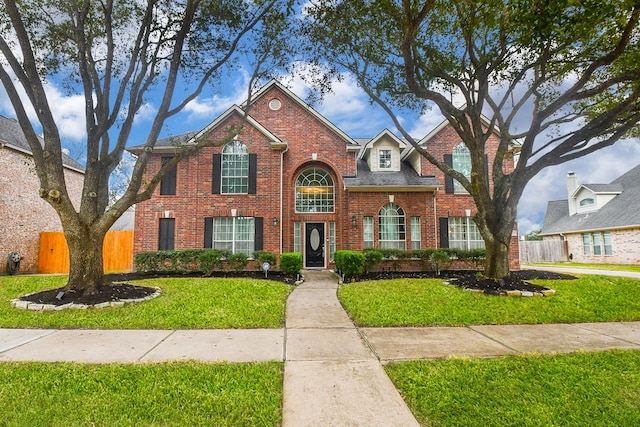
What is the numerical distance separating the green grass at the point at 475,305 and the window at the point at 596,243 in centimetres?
1519

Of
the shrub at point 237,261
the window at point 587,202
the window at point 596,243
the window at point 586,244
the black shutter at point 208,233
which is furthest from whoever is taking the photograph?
the window at point 587,202

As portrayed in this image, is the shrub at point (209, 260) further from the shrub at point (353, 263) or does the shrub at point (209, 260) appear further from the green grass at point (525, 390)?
the green grass at point (525, 390)

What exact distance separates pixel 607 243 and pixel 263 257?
22221 mm

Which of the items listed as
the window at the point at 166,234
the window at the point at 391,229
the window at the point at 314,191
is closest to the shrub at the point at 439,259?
the window at the point at 391,229

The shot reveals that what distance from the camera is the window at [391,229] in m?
14.4

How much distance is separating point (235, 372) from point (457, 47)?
34.6 ft

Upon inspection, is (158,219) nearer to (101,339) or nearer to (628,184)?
(101,339)

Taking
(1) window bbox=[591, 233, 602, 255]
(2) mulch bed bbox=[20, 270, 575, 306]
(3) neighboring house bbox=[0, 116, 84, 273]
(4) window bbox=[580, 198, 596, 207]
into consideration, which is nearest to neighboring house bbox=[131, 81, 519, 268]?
(2) mulch bed bbox=[20, 270, 575, 306]

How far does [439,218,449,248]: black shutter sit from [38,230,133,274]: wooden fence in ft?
47.8

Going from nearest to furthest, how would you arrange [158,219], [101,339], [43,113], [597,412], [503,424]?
[503,424] < [597,412] < [101,339] < [43,113] < [158,219]

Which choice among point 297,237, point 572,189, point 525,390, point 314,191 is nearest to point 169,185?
point 297,237

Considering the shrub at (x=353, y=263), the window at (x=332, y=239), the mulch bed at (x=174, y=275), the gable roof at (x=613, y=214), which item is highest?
the gable roof at (x=613, y=214)

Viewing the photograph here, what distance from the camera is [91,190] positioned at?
822 cm

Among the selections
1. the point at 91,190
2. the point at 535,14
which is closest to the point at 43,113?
the point at 91,190
